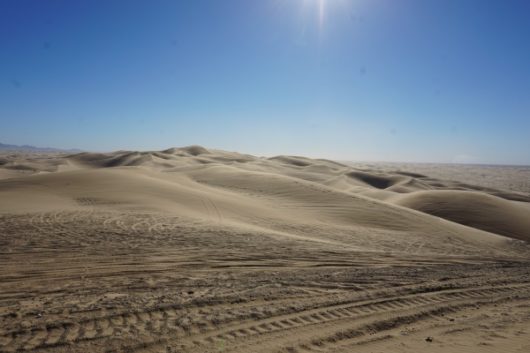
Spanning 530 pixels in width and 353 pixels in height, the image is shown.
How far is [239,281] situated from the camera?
696 cm

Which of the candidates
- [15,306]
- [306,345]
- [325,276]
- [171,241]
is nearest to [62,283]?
[15,306]

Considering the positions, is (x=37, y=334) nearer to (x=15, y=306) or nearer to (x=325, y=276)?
(x=15, y=306)

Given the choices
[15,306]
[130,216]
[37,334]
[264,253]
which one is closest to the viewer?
[37,334]

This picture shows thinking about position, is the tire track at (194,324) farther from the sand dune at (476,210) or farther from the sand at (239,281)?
the sand dune at (476,210)

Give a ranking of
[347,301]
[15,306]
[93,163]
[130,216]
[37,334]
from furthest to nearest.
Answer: [93,163], [130,216], [347,301], [15,306], [37,334]

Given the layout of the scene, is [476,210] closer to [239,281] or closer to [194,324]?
[239,281]

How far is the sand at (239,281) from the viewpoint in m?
4.86

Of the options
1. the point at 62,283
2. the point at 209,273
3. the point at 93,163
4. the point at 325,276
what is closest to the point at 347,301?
the point at 325,276

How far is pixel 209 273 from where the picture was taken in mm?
7352

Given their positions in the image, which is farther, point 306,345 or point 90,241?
point 90,241

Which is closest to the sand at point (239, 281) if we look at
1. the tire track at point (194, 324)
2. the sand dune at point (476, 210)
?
the tire track at point (194, 324)

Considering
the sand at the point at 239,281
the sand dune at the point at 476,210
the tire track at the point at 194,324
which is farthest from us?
the sand dune at the point at 476,210

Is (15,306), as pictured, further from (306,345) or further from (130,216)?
(130,216)

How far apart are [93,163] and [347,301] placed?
6208cm
